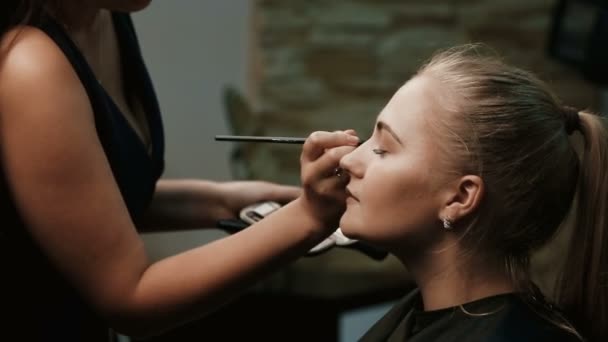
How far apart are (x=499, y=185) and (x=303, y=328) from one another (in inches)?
75.3

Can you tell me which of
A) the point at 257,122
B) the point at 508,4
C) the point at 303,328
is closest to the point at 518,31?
the point at 508,4

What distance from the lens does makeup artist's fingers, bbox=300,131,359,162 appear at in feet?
3.91

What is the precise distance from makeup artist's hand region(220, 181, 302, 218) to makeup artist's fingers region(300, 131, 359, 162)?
367 mm

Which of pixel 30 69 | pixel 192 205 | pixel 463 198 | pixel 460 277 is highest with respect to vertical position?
pixel 30 69

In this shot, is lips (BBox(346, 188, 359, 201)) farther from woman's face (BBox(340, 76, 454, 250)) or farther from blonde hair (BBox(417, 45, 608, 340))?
blonde hair (BBox(417, 45, 608, 340))

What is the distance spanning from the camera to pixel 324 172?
1.20m

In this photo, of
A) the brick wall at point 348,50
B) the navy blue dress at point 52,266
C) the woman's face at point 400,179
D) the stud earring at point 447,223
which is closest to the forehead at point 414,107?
the woman's face at point 400,179

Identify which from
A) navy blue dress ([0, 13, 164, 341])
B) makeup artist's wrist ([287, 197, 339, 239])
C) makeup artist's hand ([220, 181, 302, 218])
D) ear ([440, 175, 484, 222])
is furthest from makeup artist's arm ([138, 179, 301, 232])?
ear ([440, 175, 484, 222])

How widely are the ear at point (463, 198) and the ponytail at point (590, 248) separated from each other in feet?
0.49

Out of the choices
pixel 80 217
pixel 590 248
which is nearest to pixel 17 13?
pixel 80 217

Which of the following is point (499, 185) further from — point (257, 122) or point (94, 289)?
point (257, 122)

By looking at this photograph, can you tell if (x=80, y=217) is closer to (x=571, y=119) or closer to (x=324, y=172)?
(x=324, y=172)

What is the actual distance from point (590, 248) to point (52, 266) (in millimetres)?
725

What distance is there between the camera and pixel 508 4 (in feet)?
10.9
